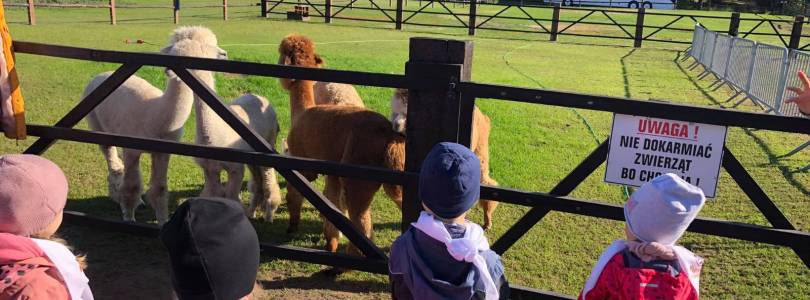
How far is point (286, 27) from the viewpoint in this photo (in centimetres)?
2369

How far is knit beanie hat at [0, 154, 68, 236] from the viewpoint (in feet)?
5.74

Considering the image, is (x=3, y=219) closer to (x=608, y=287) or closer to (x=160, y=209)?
(x=608, y=287)

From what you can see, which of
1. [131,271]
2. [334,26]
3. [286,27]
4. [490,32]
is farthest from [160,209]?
[490,32]

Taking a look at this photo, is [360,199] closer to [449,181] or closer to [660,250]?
[449,181]

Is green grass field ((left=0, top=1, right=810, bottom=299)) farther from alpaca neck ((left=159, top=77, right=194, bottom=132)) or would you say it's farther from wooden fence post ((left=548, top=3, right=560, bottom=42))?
wooden fence post ((left=548, top=3, right=560, bottom=42))

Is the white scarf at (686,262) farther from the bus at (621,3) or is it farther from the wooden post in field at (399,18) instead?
the bus at (621,3)

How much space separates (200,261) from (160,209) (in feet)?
11.5

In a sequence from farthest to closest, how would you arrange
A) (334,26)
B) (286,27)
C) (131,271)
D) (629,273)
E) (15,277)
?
(334,26)
(286,27)
(131,271)
(629,273)
(15,277)

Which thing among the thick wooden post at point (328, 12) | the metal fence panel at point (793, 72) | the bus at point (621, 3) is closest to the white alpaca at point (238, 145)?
the metal fence panel at point (793, 72)

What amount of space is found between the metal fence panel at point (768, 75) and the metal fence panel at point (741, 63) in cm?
40

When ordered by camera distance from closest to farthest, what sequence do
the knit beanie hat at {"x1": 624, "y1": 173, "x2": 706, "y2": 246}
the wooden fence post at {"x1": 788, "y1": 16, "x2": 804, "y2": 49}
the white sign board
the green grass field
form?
the knit beanie hat at {"x1": 624, "y1": 173, "x2": 706, "y2": 246}, the white sign board, the green grass field, the wooden fence post at {"x1": 788, "y1": 16, "x2": 804, "y2": 49}

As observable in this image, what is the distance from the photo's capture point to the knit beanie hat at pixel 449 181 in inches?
79.0

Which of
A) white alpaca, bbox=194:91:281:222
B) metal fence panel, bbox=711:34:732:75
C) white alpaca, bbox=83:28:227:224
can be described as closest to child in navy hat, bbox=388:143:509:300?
white alpaca, bbox=194:91:281:222

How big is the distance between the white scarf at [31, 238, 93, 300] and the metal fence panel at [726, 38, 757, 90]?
12331 millimetres
